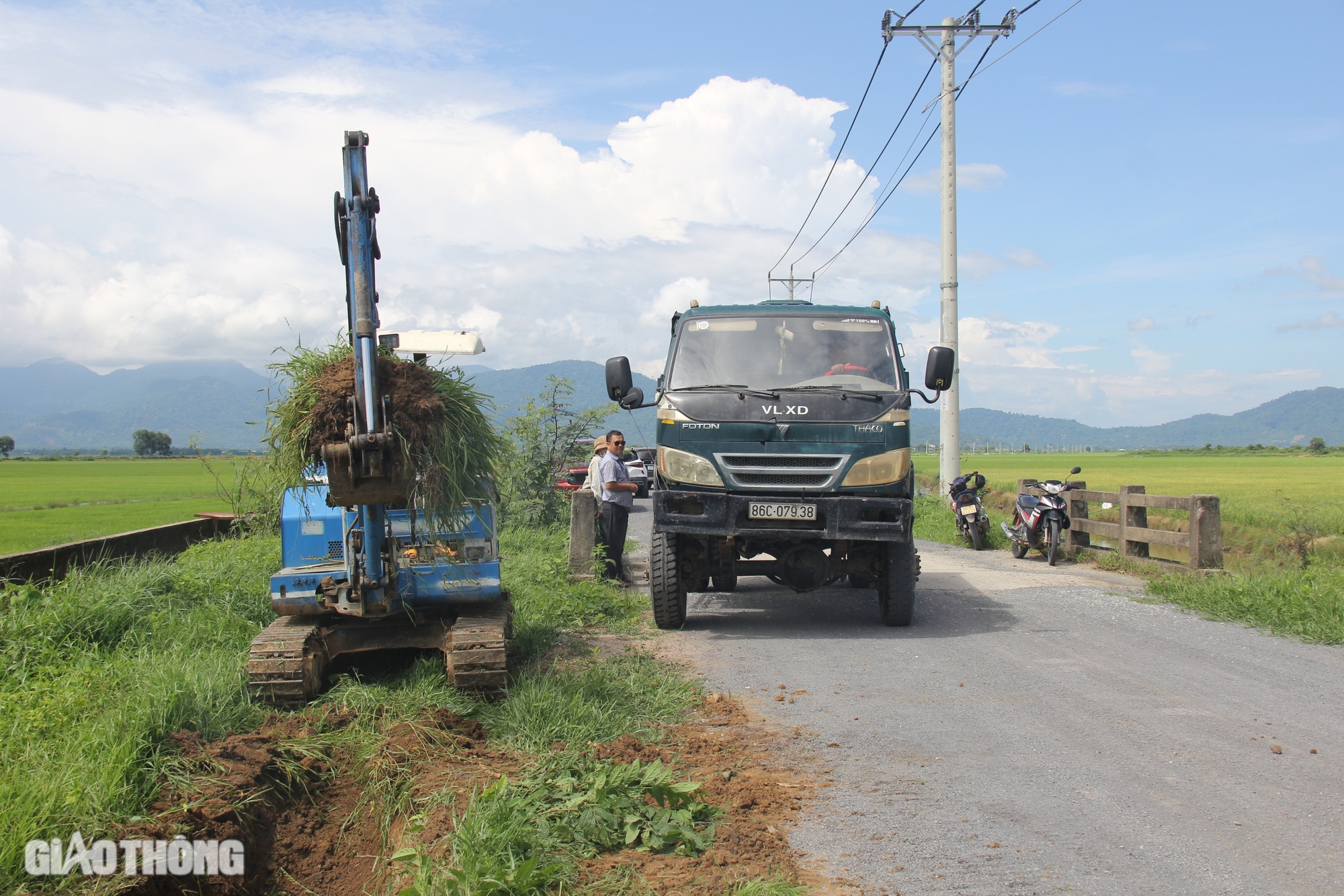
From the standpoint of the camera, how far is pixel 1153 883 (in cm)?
320

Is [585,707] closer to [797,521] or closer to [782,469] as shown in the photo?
[797,521]

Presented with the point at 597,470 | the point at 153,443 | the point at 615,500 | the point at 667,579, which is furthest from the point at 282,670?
the point at 153,443

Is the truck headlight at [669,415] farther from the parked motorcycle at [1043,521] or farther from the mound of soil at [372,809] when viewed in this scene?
the parked motorcycle at [1043,521]

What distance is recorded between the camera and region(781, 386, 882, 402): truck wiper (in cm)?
788

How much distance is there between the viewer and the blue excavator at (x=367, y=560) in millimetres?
4961

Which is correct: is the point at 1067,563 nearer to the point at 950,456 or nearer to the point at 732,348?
the point at 950,456

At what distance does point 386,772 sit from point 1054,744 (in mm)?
3461

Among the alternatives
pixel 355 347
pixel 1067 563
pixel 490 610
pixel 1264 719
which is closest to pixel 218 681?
pixel 490 610

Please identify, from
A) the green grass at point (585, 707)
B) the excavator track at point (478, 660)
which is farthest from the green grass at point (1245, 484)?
the excavator track at point (478, 660)

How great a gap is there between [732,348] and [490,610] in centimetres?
361

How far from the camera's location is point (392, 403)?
200 inches

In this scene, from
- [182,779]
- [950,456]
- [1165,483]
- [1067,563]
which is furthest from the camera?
[1165,483]

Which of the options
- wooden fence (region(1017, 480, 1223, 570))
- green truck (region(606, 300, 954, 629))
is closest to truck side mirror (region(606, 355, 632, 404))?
green truck (region(606, 300, 954, 629))

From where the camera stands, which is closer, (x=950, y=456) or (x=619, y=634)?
(x=619, y=634)
